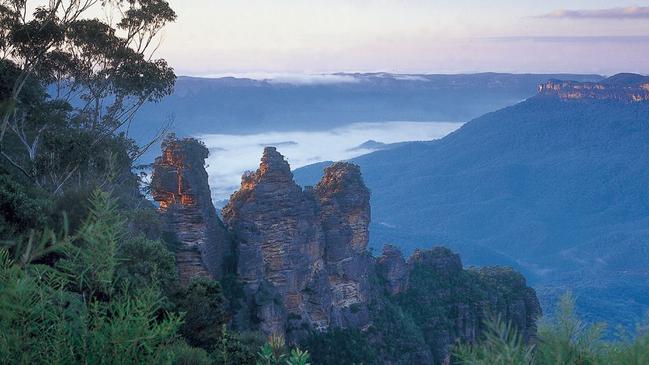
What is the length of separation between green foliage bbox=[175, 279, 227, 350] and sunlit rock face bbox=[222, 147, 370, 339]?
1067 cm

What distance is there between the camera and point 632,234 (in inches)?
4424

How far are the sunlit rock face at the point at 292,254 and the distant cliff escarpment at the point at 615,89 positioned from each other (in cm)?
13479

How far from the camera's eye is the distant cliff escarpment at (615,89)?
15662 cm

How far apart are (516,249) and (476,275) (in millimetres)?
76715

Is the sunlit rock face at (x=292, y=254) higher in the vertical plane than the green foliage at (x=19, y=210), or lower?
lower

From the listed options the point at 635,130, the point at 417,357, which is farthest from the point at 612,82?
the point at 417,357

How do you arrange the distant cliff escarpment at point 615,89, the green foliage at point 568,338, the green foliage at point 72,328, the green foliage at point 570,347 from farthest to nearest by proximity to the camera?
the distant cliff escarpment at point 615,89, the green foliage at point 568,338, the green foliage at point 570,347, the green foliage at point 72,328

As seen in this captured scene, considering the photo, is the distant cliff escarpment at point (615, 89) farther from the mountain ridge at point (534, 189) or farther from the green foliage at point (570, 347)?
the green foliage at point (570, 347)

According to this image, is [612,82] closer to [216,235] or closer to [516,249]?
[516,249]

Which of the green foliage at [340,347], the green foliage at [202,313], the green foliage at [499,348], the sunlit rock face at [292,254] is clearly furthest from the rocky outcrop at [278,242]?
the green foliage at [499,348]

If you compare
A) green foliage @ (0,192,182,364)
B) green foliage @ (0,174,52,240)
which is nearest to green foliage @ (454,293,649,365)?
green foliage @ (0,192,182,364)

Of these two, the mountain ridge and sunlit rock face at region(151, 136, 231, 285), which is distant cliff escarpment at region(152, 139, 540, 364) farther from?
the mountain ridge

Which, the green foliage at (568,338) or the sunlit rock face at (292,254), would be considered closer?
the green foliage at (568,338)

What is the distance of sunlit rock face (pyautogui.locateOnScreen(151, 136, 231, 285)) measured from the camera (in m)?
27.5
